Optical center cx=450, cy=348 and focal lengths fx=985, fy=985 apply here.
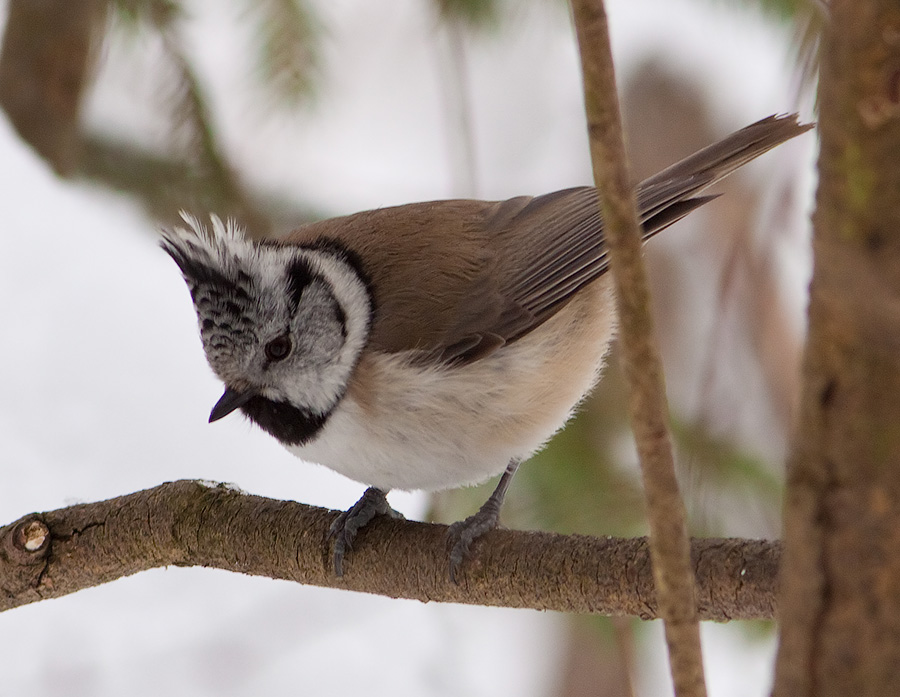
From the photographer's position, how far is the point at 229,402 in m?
2.47

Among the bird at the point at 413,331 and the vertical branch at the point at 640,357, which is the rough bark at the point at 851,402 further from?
the bird at the point at 413,331

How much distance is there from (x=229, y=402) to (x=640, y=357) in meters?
1.63

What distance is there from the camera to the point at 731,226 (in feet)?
14.0

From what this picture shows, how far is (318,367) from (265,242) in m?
0.39

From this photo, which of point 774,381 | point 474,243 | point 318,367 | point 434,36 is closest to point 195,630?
point 318,367

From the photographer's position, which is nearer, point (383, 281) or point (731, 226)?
point (383, 281)

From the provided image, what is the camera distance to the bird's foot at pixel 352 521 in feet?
7.06

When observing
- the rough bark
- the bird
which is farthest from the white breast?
the rough bark

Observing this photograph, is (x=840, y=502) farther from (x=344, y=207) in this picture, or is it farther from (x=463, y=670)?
(x=344, y=207)

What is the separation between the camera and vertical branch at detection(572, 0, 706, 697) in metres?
0.99

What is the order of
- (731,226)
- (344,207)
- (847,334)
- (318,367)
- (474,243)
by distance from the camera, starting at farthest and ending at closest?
(731,226)
(344,207)
(474,243)
(318,367)
(847,334)

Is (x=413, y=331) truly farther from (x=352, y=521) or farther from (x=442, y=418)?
(x=352, y=521)

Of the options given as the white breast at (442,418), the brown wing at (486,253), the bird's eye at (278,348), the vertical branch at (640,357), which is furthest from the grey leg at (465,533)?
the vertical branch at (640,357)

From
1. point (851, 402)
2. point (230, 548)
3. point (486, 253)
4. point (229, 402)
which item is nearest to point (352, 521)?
point (230, 548)
